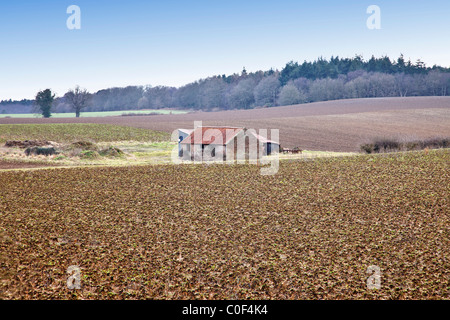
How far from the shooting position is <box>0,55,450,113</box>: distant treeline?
456 feet

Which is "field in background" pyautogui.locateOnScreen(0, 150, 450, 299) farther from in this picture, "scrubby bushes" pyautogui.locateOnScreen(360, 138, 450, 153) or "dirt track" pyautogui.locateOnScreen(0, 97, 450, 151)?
"dirt track" pyautogui.locateOnScreen(0, 97, 450, 151)

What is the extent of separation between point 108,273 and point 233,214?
25.5 feet

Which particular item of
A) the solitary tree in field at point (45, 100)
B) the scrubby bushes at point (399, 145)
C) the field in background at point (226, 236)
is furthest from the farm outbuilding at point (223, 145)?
the solitary tree in field at point (45, 100)

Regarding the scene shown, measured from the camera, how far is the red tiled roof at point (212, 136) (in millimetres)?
43125

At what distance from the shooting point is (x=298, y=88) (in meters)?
150

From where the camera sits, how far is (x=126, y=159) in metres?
41.2

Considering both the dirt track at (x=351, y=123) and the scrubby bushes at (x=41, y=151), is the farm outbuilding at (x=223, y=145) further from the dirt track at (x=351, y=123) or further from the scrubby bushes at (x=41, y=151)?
the scrubby bushes at (x=41, y=151)

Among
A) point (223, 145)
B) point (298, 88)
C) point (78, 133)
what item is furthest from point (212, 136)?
point (298, 88)

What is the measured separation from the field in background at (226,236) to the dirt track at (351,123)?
103ft

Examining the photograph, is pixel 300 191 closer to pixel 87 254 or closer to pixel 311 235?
pixel 311 235

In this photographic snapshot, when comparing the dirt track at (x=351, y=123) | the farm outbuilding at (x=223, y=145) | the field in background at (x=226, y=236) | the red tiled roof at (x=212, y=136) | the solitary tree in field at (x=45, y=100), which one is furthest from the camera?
the solitary tree in field at (x=45, y=100)

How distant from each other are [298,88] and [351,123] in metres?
73.3

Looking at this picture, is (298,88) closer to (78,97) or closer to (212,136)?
(78,97)

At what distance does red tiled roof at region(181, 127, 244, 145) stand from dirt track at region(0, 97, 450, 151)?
13943 mm
